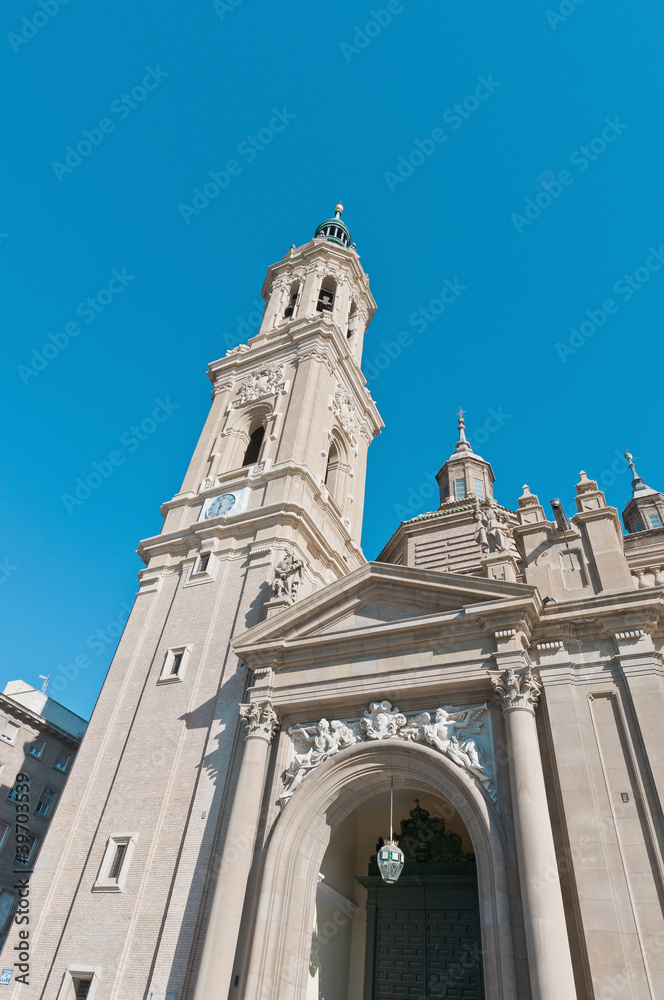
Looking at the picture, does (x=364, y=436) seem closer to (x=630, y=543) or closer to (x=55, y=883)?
(x=630, y=543)

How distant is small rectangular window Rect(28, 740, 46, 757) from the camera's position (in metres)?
34.7

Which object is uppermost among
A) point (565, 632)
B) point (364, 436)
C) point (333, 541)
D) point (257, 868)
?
point (364, 436)

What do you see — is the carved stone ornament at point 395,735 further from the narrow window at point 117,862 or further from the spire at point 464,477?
the spire at point 464,477

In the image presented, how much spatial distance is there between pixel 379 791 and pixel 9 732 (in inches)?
975

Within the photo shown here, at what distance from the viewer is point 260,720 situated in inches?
657

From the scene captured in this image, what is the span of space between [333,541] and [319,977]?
48.3 feet

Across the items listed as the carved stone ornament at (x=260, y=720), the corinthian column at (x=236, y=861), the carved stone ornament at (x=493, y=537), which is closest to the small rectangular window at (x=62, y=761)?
the carved stone ornament at (x=260, y=720)

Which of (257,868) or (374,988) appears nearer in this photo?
(257,868)

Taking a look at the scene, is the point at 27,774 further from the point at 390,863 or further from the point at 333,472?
the point at 390,863

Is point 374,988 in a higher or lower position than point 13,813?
lower

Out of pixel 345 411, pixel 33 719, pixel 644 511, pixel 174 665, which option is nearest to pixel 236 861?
pixel 174 665

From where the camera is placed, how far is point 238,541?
23734 millimetres

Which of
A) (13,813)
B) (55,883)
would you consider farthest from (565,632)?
(13,813)

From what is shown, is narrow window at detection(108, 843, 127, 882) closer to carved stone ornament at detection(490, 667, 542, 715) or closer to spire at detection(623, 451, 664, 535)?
carved stone ornament at detection(490, 667, 542, 715)
